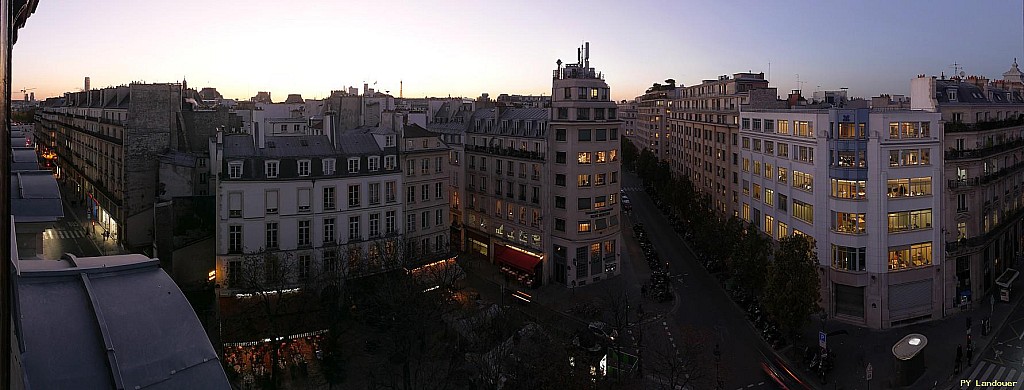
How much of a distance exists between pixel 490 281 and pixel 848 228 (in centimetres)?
2659

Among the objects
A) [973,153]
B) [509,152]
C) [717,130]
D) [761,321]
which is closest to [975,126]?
[973,153]

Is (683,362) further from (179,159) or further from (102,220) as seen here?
(102,220)

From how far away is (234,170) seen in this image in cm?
4066

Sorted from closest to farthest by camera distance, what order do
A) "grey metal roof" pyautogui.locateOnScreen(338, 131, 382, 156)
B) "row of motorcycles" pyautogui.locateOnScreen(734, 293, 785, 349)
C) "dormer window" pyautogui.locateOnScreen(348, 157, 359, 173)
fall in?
"row of motorcycles" pyautogui.locateOnScreen(734, 293, 785, 349) → "dormer window" pyautogui.locateOnScreen(348, 157, 359, 173) → "grey metal roof" pyautogui.locateOnScreen(338, 131, 382, 156)

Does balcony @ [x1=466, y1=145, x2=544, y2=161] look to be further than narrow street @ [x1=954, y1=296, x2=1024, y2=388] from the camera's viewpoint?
Yes

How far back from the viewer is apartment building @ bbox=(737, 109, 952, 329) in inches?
1633

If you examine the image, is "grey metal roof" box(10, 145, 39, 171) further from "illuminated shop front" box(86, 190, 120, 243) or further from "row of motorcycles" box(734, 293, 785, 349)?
"row of motorcycles" box(734, 293, 785, 349)

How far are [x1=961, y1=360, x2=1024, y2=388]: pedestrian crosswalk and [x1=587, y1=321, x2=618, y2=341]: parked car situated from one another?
17692 mm

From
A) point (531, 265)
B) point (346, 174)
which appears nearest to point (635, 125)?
point (531, 265)

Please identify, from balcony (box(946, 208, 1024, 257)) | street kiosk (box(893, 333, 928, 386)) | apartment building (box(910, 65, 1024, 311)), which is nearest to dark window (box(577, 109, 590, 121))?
apartment building (box(910, 65, 1024, 311))

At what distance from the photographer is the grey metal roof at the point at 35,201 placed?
38.7 feet

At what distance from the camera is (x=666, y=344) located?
1485 inches

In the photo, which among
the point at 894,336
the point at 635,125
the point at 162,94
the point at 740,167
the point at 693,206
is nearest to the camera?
the point at 894,336

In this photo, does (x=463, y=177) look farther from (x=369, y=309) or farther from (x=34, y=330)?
(x=34, y=330)
